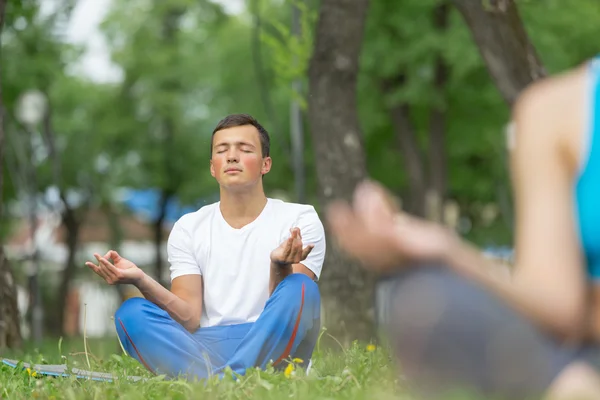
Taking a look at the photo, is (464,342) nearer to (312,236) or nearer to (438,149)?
(312,236)

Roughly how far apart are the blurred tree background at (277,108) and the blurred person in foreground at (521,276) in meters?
6.77

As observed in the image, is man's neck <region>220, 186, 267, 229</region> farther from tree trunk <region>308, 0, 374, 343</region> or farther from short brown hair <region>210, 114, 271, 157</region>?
tree trunk <region>308, 0, 374, 343</region>

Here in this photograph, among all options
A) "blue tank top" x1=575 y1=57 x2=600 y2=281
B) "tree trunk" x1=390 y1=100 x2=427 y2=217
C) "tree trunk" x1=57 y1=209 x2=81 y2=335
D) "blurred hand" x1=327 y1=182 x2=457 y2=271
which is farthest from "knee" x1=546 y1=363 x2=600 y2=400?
"tree trunk" x1=57 y1=209 x2=81 y2=335

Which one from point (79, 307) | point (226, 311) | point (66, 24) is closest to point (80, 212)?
point (66, 24)

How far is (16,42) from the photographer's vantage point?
19.5 metres

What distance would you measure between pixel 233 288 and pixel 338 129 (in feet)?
17.3

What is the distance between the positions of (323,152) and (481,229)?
16.2m

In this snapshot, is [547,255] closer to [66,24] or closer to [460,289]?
[460,289]

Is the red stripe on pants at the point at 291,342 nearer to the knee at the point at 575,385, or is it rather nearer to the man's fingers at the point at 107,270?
the man's fingers at the point at 107,270

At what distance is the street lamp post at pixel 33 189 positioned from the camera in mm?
19016

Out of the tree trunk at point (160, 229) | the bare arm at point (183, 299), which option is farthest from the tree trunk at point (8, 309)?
the tree trunk at point (160, 229)

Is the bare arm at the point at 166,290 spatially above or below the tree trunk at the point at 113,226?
above

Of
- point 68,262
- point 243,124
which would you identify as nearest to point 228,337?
point 243,124

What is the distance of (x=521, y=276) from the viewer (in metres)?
2.14
